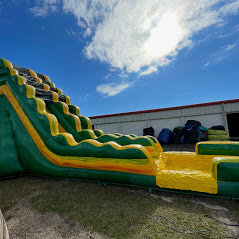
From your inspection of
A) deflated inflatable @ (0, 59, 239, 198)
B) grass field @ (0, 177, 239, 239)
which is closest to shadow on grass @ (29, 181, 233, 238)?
grass field @ (0, 177, 239, 239)

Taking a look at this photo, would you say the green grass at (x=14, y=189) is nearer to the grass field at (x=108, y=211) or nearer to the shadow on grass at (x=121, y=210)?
the grass field at (x=108, y=211)

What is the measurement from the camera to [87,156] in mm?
2947

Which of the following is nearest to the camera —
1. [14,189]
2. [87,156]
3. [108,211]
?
[108,211]

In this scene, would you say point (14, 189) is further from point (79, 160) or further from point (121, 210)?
point (121, 210)

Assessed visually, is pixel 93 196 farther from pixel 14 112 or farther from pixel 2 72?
pixel 2 72

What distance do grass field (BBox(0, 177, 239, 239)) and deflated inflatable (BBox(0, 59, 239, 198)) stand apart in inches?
8.9

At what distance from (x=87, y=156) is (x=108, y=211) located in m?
1.24

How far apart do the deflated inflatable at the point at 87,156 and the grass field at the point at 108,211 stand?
0.74 ft

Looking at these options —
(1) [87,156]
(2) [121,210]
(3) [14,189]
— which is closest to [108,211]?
(2) [121,210]

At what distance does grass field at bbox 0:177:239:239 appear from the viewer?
1558mm

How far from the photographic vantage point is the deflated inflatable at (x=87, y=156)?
2.29 meters

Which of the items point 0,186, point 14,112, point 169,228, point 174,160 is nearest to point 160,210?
point 169,228

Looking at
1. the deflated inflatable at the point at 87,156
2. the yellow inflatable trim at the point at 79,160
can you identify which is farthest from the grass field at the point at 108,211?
the yellow inflatable trim at the point at 79,160

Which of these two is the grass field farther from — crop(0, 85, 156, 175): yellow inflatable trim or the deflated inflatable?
crop(0, 85, 156, 175): yellow inflatable trim
